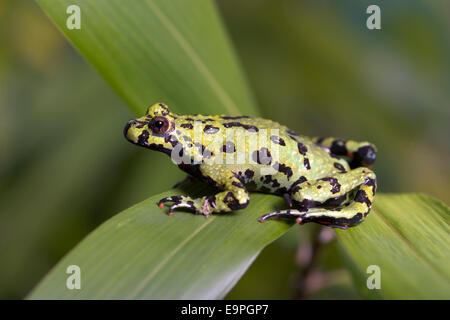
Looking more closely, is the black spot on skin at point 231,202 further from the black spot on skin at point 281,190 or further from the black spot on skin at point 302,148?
the black spot on skin at point 302,148

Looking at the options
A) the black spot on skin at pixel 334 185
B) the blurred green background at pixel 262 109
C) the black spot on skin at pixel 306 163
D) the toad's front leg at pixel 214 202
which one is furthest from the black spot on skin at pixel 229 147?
the blurred green background at pixel 262 109

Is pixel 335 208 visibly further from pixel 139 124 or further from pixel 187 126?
pixel 139 124

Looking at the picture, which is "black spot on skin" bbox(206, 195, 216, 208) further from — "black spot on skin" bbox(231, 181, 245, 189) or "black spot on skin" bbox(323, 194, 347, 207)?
"black spot on skin" bbox(323, 194, 347, 207)

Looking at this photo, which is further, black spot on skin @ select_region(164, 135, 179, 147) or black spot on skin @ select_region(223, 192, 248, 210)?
black spot on skin @ select_region(164, 135, 179, 147)

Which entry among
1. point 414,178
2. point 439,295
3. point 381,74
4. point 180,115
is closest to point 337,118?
point 381,74

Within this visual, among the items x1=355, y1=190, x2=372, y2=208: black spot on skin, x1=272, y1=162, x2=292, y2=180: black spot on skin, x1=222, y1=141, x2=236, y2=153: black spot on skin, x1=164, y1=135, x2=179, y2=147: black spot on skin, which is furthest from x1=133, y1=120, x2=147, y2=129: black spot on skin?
x1=355, y1=190, x2=372, y2=208: black spot on skin
